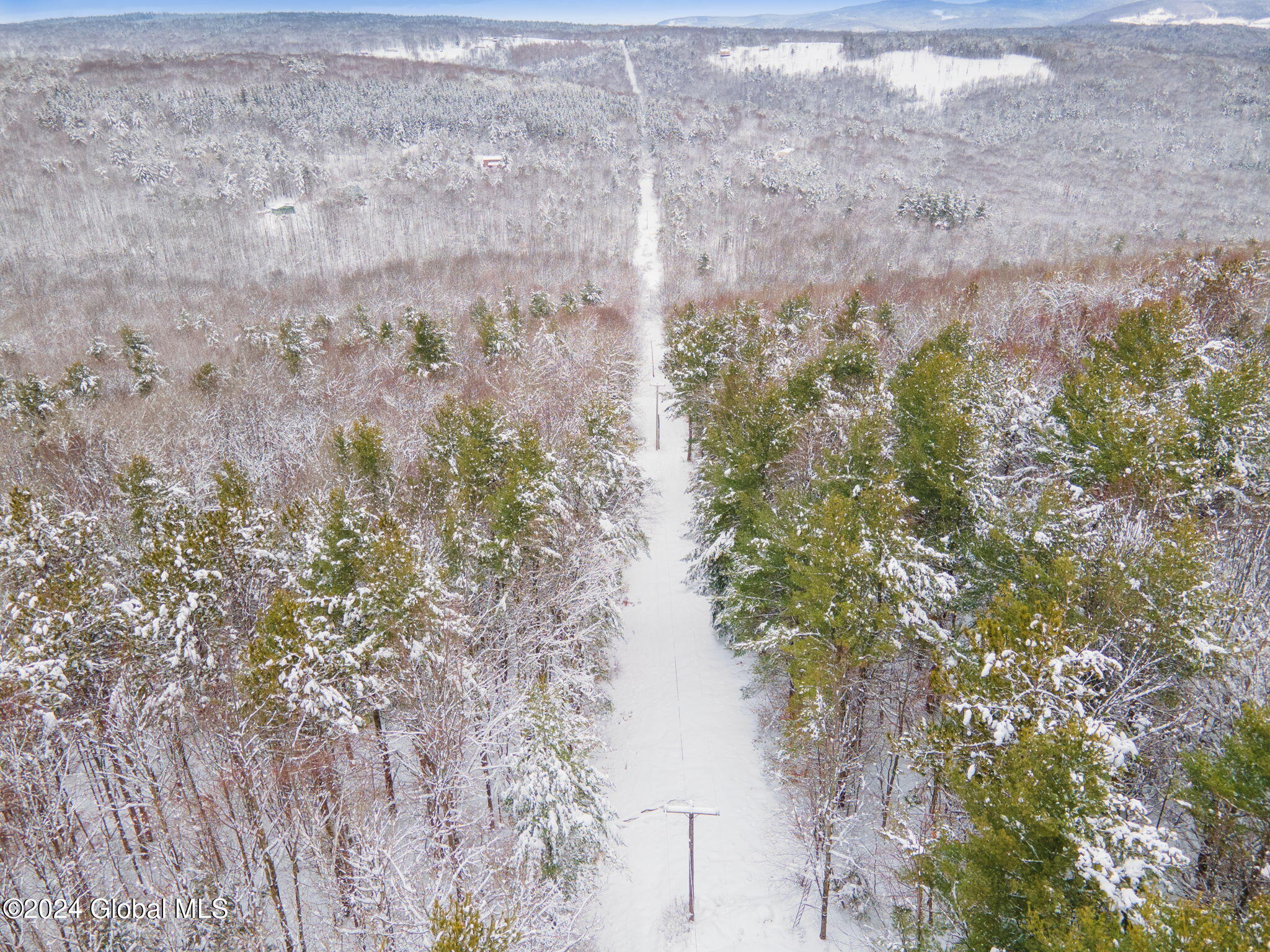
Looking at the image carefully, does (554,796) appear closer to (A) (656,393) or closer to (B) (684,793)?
(B) (684,793)

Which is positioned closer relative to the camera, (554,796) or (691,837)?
(554,796)

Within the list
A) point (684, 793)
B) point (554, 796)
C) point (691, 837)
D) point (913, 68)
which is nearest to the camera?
point (554, 796)

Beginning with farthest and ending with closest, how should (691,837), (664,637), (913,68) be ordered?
(913,68), (664,637), (691,837)

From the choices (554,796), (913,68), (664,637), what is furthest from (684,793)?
(913,68)

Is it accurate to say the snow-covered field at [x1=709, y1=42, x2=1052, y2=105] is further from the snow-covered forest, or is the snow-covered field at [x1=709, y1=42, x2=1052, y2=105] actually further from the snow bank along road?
the snow bank along road

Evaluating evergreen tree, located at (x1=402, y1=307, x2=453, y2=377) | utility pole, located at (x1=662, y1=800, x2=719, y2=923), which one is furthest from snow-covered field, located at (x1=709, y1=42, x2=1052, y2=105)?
utility pole, located at (x1=662, y1=800, x2=719, y2=923)

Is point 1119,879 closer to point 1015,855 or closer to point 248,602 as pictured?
point 1015,855
